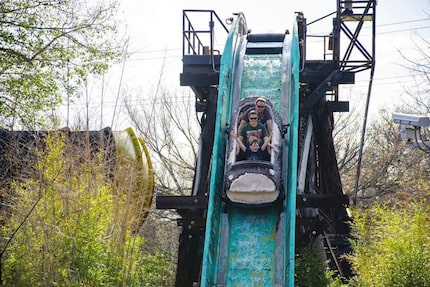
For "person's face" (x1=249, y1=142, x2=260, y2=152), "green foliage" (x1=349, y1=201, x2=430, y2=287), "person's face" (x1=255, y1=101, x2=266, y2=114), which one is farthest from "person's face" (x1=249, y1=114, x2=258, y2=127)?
"green foliage" (x1=349, y1=201, x2=430, y2=287)

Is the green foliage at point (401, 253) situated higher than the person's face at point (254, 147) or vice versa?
the person's face at point (254, 147)

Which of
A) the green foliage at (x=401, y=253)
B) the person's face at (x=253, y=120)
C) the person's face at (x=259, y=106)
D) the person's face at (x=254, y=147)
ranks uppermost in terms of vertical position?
the person's face at (x=259, y=106)

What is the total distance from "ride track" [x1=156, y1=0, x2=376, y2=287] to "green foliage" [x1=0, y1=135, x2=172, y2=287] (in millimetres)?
1110

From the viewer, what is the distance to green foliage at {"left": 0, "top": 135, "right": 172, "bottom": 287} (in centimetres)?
1076

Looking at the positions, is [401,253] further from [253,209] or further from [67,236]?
[67,236]

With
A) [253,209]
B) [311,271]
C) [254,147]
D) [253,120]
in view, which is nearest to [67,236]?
[253,209]

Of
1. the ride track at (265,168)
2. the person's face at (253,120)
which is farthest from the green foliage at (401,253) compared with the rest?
the person's face at (253,120)

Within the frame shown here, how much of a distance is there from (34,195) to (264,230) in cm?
308

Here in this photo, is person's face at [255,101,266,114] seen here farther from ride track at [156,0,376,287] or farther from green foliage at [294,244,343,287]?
green foliage at [294,244,343,287]

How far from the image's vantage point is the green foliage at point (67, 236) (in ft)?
35.3

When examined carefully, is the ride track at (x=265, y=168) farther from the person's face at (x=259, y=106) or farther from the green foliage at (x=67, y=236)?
the green foliage at (x=67, y=236)

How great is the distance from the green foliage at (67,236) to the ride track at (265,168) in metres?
1.11

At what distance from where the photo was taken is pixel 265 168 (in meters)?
Answer: 10.8

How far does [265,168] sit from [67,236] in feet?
8.52
